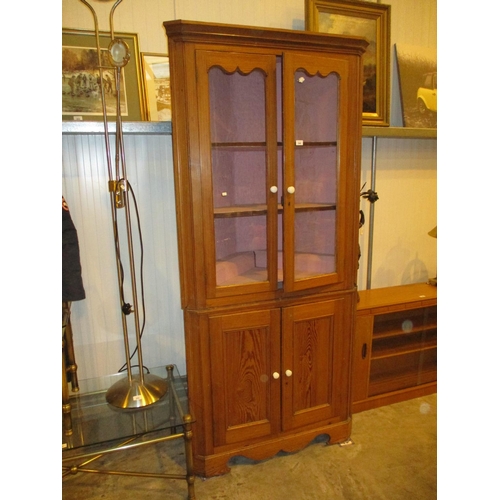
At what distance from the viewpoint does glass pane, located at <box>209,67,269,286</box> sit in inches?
65.1

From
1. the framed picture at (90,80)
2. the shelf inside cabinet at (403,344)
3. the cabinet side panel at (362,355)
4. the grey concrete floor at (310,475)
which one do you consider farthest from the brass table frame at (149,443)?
the framed picture at (90,80)

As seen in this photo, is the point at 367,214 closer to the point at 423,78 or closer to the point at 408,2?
the point at 423,78

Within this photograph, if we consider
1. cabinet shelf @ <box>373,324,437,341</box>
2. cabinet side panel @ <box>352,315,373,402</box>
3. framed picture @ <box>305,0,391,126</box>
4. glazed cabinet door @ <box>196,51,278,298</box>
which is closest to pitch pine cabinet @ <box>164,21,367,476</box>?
glazed cabinet door @ <box>196,51,278,298</box>

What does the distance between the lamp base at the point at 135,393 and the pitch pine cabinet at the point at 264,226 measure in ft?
0.59

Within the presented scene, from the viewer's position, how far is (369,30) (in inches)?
90.4

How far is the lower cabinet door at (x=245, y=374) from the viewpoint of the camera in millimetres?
1739

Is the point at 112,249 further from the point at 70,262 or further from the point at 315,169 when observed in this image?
the point at 315,169

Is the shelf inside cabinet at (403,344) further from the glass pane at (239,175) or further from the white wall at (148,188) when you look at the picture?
the glass pane at (239,175)

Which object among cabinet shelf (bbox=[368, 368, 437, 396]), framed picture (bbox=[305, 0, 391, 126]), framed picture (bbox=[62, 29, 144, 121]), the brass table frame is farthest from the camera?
cabinet shelf (bbox=[368, 368, 437, 396])

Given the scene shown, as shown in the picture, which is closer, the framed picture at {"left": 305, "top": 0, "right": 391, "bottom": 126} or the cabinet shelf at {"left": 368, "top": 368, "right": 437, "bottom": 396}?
the framed picture at {"left": 305, "top": 0, "right": 391, "bottom": 126}

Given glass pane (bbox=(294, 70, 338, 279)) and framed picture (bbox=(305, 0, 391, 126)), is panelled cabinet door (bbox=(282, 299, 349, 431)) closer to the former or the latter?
glass pane (bbox=(294, 70, 338, 279))

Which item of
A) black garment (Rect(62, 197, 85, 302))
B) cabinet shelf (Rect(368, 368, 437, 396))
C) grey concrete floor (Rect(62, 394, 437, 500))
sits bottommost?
grey concrete floor (Rect(62, 394, 437, 500))
